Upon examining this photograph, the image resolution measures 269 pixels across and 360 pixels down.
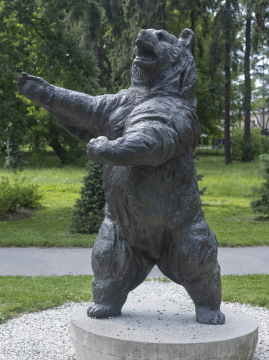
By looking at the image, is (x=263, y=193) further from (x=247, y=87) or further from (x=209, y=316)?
(x=247, y=87)

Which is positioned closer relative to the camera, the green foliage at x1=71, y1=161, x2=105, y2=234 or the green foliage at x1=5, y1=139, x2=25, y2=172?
the green foliage at x1=71, y1=161, x2=105, y2=234

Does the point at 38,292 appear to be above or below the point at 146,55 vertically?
below

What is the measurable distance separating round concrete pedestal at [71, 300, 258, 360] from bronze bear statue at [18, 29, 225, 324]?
141 millimetres

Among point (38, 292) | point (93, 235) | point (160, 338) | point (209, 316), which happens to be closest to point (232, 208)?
point (93, 235)

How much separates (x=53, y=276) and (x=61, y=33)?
655 centimetres

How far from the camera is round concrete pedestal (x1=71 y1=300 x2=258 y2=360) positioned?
10.6ft

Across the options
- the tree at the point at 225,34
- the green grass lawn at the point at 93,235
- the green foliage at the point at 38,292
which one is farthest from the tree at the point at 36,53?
the tree at the point at 225,34

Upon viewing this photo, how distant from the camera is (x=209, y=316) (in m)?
3.67

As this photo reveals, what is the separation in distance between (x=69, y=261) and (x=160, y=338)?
4799 mm

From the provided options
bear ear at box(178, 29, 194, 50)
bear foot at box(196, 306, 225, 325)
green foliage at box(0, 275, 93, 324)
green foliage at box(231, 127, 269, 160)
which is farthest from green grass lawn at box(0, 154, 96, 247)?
green foliage at box(231, 127, 269, 160)

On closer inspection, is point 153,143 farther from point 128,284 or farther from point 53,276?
point 53,276

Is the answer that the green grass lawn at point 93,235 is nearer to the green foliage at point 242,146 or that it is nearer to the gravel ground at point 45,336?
the gravel ground at point 45,336

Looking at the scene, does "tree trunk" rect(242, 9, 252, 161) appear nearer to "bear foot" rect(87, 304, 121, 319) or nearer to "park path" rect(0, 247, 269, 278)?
"park path" rect(0, 247, 269, 278)

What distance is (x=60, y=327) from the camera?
486 centimetres
